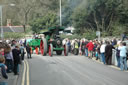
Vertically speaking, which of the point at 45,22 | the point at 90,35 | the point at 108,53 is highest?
the point at 45,22

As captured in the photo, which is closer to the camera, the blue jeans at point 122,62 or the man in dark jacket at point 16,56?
the man in dark jacket at point 16,56

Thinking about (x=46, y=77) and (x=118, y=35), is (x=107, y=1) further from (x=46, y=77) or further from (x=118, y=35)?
(x=46, y=77)

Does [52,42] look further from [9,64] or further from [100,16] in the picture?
[100,16]

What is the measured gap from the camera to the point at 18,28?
79.2 meters

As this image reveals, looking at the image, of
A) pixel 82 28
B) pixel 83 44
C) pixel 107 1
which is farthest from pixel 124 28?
pixel 83 44

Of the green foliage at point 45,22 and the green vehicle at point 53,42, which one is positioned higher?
the green foliage at point 45,22

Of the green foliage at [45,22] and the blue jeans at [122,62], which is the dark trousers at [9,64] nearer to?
the blue jeans at [122,62]

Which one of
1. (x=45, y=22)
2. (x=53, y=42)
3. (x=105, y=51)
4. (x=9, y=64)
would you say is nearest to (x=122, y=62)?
(x=105, y=51)

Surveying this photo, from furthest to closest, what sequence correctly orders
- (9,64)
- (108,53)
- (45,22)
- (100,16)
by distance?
(45,22) < (100,16) < (108,53) < (9,64)

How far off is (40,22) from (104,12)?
13.8m

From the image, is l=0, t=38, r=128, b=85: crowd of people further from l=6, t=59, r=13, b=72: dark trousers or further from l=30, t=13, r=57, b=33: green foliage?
l=30, t=13, r=57, b=33: green foliage

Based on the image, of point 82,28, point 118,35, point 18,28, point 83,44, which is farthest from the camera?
point 18,28

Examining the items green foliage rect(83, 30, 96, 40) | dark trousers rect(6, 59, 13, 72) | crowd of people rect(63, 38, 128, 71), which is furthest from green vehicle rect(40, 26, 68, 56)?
green foliage rect(83, 30, 96, 40)

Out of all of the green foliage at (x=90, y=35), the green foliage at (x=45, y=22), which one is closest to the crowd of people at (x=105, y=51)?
the green foliage at (x=90, y=35)
